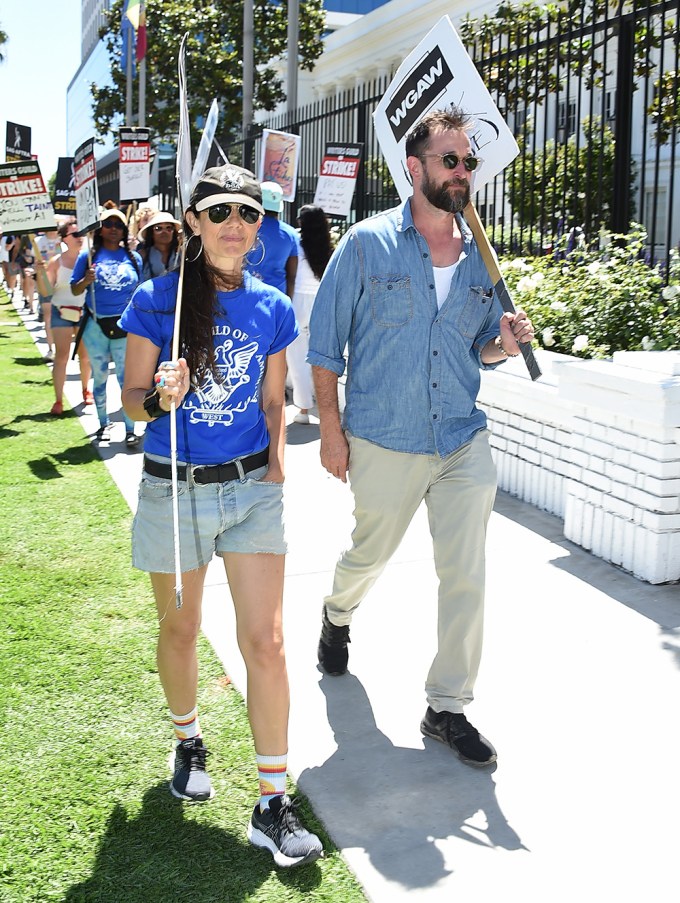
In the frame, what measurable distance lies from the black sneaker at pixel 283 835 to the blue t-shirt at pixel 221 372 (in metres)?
1.04

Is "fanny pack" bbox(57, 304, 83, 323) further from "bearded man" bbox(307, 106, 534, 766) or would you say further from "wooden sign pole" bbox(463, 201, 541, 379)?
"wooden sign pole" bbox(463, 201, 541, 379)

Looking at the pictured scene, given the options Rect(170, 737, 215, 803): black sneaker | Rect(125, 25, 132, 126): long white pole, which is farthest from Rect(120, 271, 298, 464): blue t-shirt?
Rect(125, 25, 132, 126): long white pole

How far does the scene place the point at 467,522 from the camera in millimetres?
3695

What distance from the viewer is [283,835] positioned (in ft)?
9.90

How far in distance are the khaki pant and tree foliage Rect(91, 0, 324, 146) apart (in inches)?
1167

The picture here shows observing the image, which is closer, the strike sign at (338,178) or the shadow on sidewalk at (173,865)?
the shadow on sidewalk at (173,865)

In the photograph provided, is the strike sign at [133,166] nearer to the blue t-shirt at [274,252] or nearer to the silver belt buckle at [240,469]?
the blue t-shirt at [274,252]

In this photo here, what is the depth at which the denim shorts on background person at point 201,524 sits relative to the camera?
3.16m

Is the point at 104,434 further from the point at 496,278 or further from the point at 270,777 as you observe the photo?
the point at 270,777

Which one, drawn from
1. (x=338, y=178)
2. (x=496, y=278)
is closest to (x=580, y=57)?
(x=338, y=178)

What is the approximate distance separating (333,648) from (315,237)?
5.77m

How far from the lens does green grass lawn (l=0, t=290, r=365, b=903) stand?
2.96 meters

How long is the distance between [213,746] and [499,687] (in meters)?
1.19

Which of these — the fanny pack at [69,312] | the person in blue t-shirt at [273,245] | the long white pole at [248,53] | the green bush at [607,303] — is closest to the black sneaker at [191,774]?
the green bush at [607,303]
